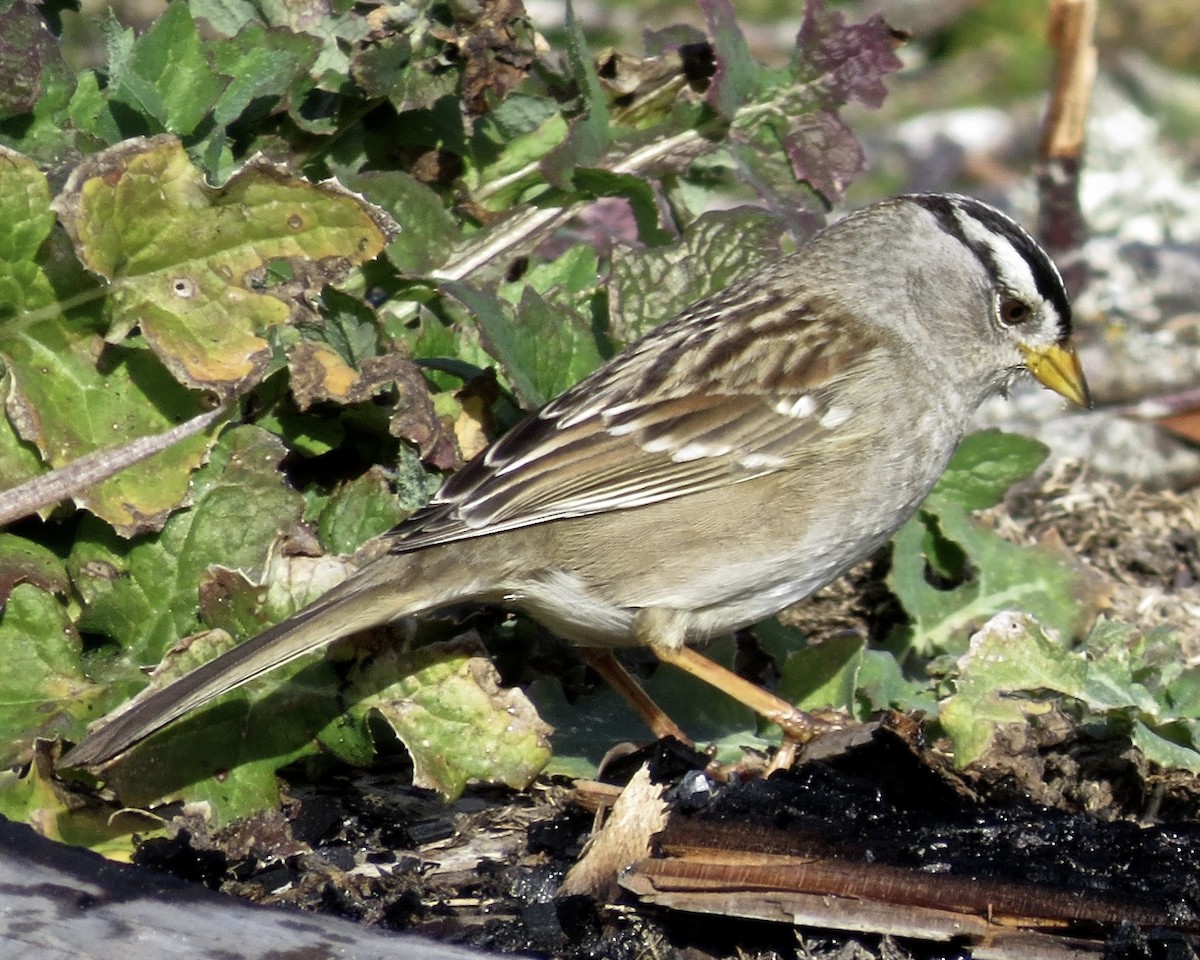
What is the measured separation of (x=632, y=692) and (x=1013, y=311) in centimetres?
124

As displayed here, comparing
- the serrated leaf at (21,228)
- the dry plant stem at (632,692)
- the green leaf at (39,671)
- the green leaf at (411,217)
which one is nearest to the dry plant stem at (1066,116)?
the green leaf at (411,217)

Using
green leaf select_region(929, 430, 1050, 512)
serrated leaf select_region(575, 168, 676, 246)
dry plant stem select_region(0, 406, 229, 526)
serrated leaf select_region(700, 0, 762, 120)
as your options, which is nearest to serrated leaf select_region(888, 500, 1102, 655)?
green leaf select_region(929, 430, 1050, 512)

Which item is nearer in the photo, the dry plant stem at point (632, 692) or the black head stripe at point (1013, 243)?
the dry plant stem at point (632, 692)

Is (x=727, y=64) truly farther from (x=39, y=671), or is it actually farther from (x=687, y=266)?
(x=39, y=671)

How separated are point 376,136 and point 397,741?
1.42 metres

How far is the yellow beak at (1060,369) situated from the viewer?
152 inches

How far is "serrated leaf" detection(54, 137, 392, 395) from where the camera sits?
3199 mm

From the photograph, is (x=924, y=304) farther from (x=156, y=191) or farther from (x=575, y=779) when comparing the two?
(x=156, y=191)

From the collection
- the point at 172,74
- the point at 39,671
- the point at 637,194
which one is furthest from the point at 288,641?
the point at 637,194

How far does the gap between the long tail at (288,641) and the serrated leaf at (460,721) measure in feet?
0.41

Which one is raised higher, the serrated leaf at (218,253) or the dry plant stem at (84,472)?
the serrated leaf at (218,253)

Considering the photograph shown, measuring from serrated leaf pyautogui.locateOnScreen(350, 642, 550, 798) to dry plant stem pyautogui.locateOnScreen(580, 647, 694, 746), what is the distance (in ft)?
1.35

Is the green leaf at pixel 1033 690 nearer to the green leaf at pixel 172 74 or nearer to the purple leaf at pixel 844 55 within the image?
the purple leaf at pixel 844 55

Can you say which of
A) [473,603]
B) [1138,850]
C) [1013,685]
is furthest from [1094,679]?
[473,603]
